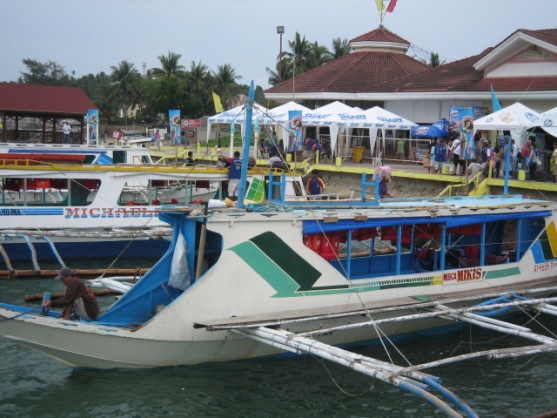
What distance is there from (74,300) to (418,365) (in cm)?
537

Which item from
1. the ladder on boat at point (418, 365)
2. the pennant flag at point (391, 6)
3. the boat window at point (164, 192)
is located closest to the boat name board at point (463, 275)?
the ladder on boat at point (418, 365)

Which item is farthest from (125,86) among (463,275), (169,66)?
(463,275)

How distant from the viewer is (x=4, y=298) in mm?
15852

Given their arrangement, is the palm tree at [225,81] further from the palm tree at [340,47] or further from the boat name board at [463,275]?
the boat name board at [463,275]

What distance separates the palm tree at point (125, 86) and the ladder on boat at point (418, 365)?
205ft

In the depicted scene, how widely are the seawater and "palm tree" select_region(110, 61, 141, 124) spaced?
61.2 m

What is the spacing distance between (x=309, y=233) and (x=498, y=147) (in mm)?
15267

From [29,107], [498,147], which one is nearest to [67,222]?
[498,147]

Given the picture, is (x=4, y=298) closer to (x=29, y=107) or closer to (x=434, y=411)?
(x=434, y=411)

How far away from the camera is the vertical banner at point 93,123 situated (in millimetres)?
34312

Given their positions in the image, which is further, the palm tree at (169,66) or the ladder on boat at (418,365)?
the palm tree at (169,66)

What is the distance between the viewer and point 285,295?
1152cm

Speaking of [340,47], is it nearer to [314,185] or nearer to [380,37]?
[380,37]

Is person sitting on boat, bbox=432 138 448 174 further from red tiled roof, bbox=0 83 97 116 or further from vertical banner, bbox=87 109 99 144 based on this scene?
red tiled roof, bbox=0 83 97 116
